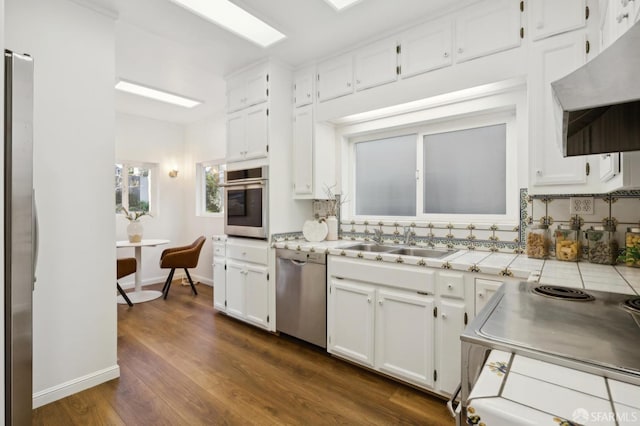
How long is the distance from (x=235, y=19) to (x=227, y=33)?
7.9 inches

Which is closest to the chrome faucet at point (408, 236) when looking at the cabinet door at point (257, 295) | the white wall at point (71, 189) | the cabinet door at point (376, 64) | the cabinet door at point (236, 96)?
the cabinet door at point (376, 64)

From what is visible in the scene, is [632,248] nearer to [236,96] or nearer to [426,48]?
[426,48]

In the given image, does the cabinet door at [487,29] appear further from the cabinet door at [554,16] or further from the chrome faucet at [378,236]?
the chrome faucet at [378,236]

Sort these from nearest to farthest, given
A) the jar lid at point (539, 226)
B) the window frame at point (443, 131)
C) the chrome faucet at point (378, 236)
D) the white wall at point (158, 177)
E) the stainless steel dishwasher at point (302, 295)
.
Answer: the jar lid at point (539, 226)
the window frame at point (443, 131)
the stainless steel dishwasher at point (302, 295)
the chrome faucet at point (378, 236)
the white wall at point (158, 177)

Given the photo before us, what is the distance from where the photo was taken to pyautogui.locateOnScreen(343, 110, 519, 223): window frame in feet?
7.62

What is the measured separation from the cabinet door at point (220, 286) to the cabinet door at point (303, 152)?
1.20 m

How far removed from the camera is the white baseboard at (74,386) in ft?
6.27

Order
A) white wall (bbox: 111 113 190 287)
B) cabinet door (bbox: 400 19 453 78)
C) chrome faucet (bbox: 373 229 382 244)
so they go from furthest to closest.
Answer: white wall (bbox: 111 113 190 287)
chrome faucet (bbox: 373 229 382 244)
cabinet door (bbox: 400 19 453 78)

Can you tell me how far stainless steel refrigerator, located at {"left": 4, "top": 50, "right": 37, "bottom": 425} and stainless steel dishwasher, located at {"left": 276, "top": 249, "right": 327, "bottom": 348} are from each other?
5.80 feet

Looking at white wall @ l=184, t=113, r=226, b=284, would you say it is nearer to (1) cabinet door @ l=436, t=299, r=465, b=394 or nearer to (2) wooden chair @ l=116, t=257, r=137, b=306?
(2) wooden chair @ l=116, t=257, r=137, b=306

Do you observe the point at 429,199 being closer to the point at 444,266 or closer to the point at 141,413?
the point at 444,266

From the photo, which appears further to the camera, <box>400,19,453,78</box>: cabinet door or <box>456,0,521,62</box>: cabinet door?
<box>400,19,453,78</box>: cabinet door

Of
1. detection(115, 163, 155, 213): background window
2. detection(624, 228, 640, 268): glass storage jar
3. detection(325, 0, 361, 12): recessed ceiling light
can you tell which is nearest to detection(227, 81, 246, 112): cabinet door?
detection(325, 0, 361, 12): recessed ceiling light

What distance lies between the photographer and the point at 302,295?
269 centimetres
